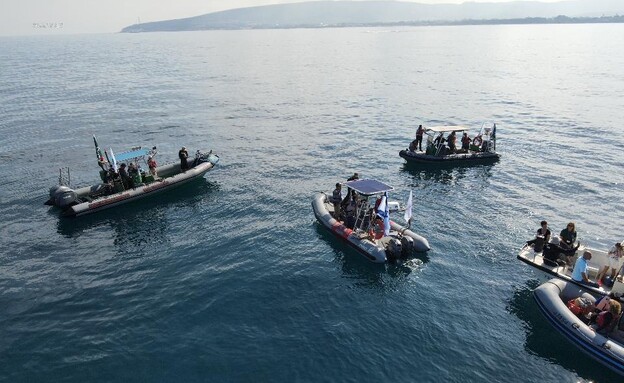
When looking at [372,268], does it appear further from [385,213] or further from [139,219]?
[139,219]

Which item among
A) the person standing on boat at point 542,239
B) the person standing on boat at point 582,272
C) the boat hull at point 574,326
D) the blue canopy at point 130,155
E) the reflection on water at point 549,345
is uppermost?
the blue canopy at point 130,155

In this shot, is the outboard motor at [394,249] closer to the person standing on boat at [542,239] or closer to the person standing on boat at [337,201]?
the person standing on boat at [337,201]

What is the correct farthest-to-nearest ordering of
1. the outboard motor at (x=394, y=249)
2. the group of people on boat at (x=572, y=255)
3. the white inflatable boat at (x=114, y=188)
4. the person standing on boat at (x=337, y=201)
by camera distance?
the white inflatable boat at (x=114, y=188) → the person standing on boat at (x=337, y=201) → the outboard motor at (x=394, y=249) → the group of people on boat at (x=572, y=255)

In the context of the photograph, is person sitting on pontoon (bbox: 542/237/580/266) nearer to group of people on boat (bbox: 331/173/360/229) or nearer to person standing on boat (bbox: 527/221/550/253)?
person standing on boat (bbox: 527/221/550/253)

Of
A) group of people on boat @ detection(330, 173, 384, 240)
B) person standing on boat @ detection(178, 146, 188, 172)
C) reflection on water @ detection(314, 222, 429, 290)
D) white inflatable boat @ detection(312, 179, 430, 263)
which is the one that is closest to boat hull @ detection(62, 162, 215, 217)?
person standing on boat @ detection(178, 146, 188, 172)

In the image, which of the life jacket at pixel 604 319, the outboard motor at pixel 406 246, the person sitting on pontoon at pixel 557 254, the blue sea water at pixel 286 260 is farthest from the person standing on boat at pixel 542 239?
the outboard motor at pixel 406 246
